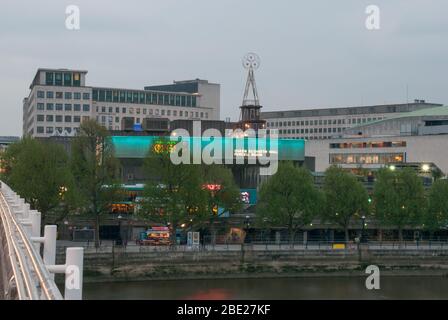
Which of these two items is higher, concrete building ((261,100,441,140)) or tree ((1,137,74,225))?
concrete building ((261,100,441,140))

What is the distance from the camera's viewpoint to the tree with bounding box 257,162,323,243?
186 feet

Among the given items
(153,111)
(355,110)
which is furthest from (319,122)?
(153,111)

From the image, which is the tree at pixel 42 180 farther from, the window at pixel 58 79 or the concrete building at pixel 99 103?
the window at pixel 58 79

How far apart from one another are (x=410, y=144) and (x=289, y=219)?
35.8m

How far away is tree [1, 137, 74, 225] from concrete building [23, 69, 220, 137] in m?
23.7

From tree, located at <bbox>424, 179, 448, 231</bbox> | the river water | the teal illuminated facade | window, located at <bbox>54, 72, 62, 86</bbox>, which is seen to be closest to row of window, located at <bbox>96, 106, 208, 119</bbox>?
window, located at <bbox>54, 72, 62, 86</bbox>

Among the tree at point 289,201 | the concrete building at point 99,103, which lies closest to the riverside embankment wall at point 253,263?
the tree at point 289,201

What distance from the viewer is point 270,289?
44.4 meters

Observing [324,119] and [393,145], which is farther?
[324,119]

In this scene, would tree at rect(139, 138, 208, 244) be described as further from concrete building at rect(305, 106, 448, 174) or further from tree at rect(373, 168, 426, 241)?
concrete building at rect(305, 106, 448, 174)

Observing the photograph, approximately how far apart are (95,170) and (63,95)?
178 ft

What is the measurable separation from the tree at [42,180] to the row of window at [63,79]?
51.6m

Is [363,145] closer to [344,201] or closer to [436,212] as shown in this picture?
[436,212]

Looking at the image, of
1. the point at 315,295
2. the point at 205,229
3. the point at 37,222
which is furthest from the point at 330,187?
the point at 37,222
